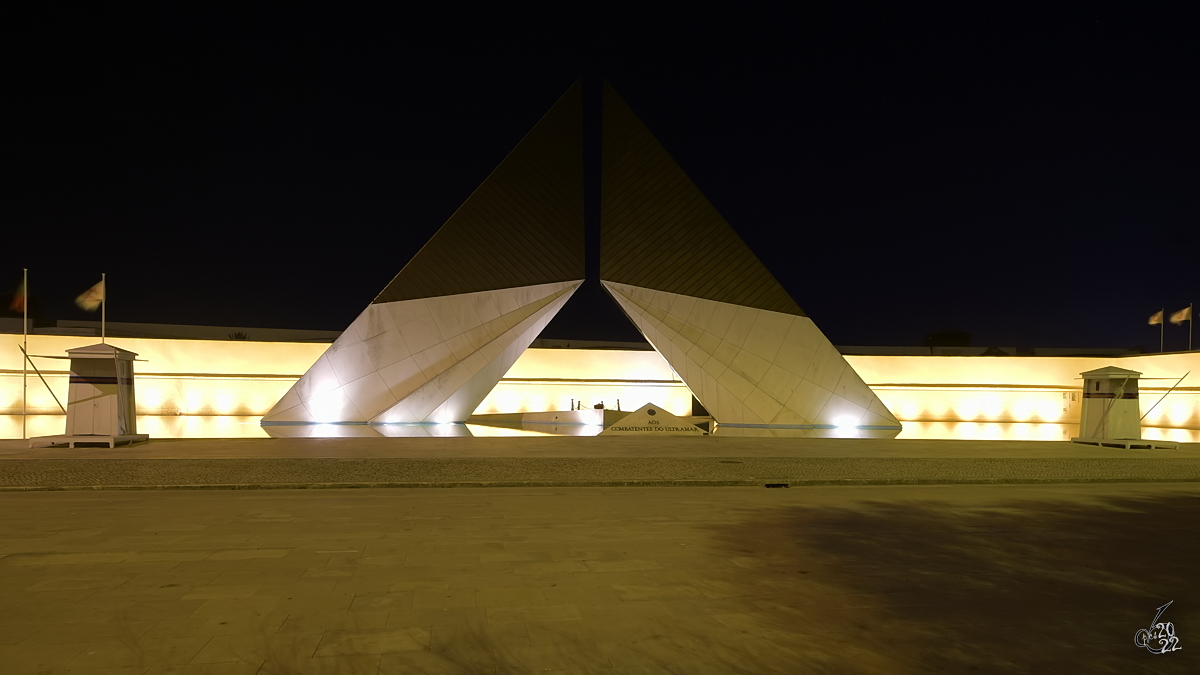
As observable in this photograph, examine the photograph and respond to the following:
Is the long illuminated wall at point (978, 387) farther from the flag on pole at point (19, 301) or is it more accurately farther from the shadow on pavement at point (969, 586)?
the flag on pole at point (19, 301)

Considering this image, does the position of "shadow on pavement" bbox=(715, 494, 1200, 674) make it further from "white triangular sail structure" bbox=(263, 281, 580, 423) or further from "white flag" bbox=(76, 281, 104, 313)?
"white flag" bbox=(76, 281, 104, 313)

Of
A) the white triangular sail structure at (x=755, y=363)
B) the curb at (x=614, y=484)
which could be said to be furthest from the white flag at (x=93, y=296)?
the white triangular sail structure at (x=755, y=363)

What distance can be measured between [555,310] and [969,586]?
9943 mm

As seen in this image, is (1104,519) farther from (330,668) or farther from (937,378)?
(937,378)

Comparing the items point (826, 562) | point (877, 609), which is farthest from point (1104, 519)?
point (877, 609)

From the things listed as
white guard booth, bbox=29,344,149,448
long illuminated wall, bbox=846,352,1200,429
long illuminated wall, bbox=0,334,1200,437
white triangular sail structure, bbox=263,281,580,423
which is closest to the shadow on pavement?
white guard booth, bbox=29,344,149,448

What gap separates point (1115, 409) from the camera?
398 inches

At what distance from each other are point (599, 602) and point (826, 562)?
1308 millimetres

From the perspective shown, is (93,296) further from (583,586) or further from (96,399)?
(583,586)

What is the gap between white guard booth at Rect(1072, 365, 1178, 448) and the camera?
9.95 metres

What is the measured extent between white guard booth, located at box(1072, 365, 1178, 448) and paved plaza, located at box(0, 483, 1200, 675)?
17.9 feet

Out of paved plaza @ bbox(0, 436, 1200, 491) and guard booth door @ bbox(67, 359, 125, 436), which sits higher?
guard booth door @ bbox(67, 359, 125, 436)

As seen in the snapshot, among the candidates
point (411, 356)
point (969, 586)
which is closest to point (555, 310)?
point (411, 356)

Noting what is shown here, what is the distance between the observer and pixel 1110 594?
3.10 meters
